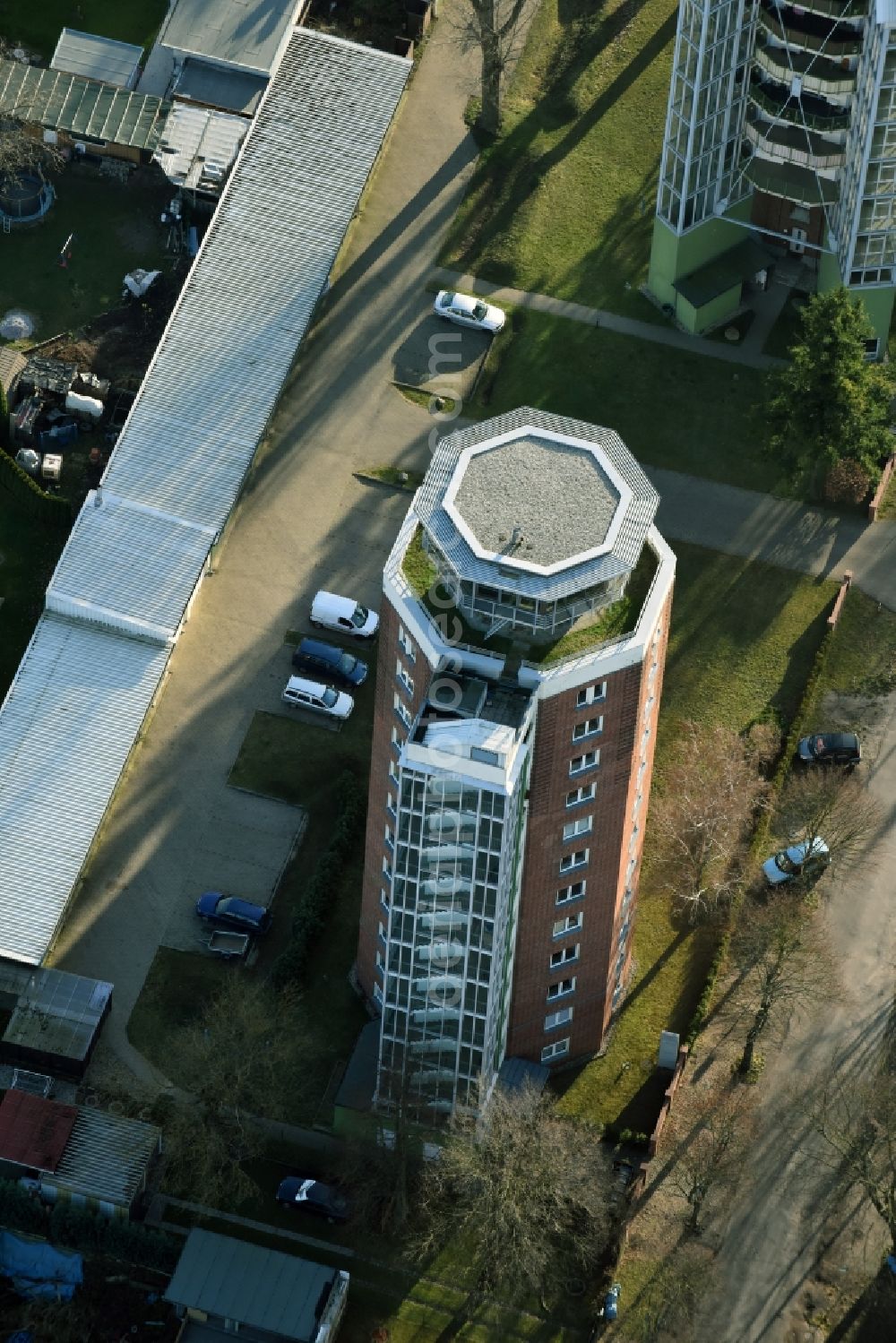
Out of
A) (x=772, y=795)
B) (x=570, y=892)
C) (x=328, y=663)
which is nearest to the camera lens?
(x=570, y=892)

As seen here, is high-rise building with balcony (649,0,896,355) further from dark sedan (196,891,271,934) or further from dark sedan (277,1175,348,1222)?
dark sedan (277,1175,348,1222)

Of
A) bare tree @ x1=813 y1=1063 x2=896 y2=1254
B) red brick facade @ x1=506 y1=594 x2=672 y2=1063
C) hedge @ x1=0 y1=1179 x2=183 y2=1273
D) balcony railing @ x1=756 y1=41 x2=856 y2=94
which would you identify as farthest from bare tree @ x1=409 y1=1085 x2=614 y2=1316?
balcony railing @ x1=756 y1=41 x2=856 y2=94

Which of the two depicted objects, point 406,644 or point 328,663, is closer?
point 406,644

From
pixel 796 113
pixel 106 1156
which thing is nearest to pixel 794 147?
pixel 796 113

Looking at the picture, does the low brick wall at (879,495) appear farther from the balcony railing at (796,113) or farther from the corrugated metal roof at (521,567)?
the corrugated metal roof at (521,567)

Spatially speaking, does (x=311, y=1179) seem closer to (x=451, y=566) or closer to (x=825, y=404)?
(x=451, y=566)

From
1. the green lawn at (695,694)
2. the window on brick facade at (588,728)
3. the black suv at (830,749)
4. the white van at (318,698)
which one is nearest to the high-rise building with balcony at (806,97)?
the green lawn at (695,694)

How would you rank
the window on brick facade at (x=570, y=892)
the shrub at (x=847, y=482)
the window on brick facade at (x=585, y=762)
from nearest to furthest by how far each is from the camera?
1. the window on brick facade at (x=585, y=762)
2. the window on brick facade at (x=570, y=892)
3. the shrub at (x=847, y=482)

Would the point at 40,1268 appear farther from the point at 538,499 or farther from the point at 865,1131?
the point at 538,499
